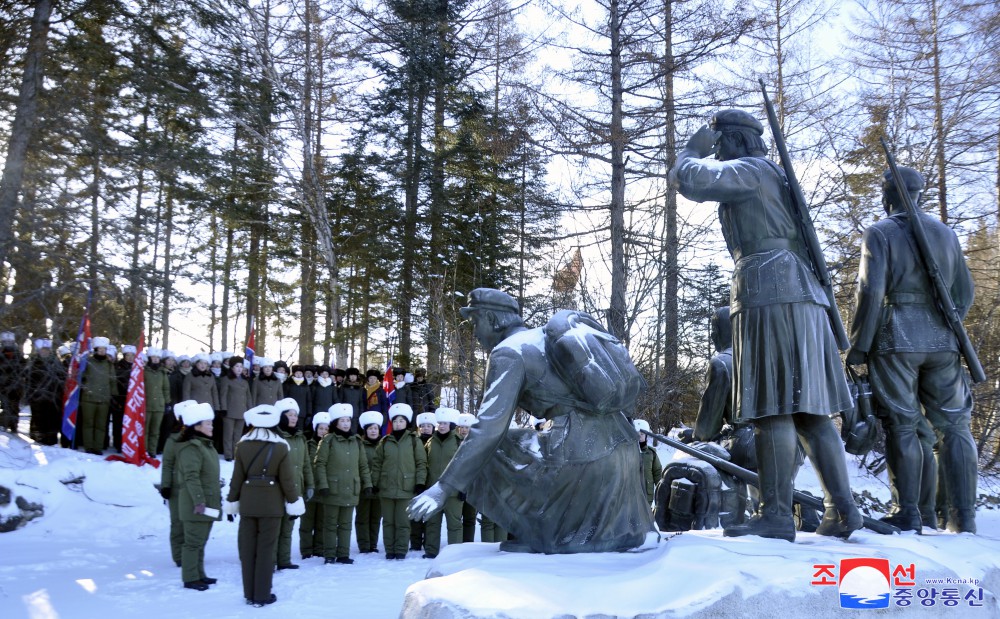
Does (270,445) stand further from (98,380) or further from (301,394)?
(301,394)

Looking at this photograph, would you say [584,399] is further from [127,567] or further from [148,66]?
[148,66]

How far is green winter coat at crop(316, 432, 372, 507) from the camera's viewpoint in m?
10.7

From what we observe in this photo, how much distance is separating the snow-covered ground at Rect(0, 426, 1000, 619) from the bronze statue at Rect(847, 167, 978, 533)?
0.38m

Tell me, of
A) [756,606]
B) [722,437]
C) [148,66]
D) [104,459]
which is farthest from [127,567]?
[148,66]

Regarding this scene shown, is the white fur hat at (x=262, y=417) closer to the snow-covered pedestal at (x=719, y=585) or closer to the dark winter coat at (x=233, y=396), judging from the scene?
the snow-covered pedestal at (x=719, y=585)

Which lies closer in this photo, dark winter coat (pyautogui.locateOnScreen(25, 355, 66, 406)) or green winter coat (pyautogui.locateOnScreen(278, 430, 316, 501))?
green winter coat (pyautogui.locateOnScreen(278, 430, 316, 501))

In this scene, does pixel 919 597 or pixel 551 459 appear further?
pixel 551 459

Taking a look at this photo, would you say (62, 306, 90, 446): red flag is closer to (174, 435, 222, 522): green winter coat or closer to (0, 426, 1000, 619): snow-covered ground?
(0, 426, 1000, 619): snow-covered ground

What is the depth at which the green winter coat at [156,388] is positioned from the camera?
15016 mm

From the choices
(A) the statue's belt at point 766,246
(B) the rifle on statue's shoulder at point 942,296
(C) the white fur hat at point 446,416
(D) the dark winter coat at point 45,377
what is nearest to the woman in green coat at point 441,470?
(C) the white fur hat at point 446,416

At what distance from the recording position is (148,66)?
628 inches

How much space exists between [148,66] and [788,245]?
49.0 ft

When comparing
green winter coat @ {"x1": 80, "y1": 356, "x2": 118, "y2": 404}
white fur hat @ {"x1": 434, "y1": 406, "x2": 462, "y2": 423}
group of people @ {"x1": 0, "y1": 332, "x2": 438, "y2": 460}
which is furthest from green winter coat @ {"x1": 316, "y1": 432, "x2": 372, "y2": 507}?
green winter coat @ {"x1": 80, "y1": 356, "x2": 118, "y2": 404}

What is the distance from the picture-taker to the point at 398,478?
1114 centimetres
